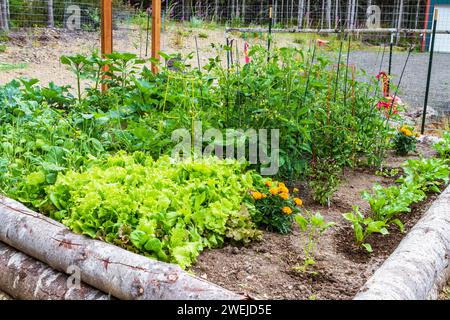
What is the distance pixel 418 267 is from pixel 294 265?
663mm

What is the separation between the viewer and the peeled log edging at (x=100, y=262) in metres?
2.25

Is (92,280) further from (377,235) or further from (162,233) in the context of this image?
(377,235)

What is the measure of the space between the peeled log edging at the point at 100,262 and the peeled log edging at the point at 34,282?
40mm

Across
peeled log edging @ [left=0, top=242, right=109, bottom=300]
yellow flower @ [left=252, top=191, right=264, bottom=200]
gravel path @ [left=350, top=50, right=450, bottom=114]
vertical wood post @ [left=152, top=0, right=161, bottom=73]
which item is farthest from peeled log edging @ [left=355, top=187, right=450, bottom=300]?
vertical wood post @ [left=152, top=0, right=161, bottom=73]

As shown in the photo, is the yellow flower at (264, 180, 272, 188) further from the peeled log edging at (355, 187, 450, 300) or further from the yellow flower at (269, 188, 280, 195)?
the peeled log edging at (355, 187, 450, 300)

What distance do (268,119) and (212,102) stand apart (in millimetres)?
747

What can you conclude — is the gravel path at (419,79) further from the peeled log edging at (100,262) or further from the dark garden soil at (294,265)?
the peeled log edging at (100,262)

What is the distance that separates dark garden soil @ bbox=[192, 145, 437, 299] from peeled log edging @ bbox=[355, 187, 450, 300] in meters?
0.22

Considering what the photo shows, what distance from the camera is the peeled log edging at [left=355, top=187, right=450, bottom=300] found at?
2336mm

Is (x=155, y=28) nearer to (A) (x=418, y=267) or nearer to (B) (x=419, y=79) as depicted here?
(A) (x=418, y=267)

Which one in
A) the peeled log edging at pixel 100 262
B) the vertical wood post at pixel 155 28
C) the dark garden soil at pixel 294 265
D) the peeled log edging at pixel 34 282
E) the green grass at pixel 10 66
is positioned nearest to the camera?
the peeled log edging at pixel 100 262

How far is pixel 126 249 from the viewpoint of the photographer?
2.72m

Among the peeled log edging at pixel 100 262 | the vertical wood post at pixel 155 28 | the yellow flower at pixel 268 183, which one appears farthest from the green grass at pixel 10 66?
the yellow flower at pixel 268 183

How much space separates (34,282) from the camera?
273 cm
